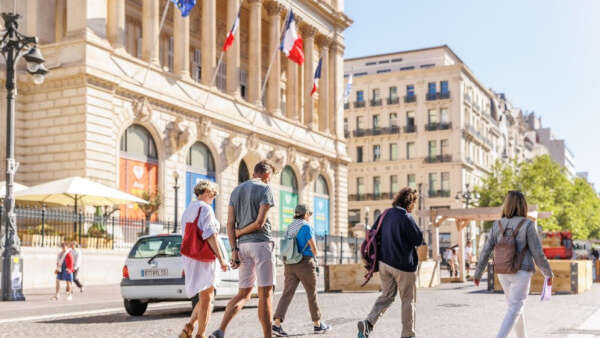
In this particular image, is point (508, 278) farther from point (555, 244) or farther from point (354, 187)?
point (354, 187)

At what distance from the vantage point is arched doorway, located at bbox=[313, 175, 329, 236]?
4962cm

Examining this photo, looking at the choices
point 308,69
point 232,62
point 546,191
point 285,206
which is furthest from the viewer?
point 546,191

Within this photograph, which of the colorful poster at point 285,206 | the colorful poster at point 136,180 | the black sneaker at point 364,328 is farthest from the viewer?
the colorful poster at point 285,206

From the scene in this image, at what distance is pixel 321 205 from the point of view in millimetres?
50656

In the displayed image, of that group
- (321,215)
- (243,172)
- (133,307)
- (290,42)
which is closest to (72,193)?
(133,307)

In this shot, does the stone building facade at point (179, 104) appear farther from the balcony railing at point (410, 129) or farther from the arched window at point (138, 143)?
the balcony railing at point (410, 129)

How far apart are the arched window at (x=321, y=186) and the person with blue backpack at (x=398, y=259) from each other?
41109mm

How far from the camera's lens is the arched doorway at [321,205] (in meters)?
49.6

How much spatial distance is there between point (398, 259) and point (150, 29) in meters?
28.5

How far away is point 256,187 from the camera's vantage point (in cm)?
862

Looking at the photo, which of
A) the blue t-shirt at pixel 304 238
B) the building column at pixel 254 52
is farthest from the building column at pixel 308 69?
the blue t-shirt at pixel 304 238

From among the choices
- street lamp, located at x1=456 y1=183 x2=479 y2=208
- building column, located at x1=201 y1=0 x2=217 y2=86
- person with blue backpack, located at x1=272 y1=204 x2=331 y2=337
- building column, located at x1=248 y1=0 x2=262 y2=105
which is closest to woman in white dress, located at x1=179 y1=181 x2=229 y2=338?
person with blue backpack, located at x1=272 y1=204 x2=331 y2=337

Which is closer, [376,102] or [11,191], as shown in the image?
[11,191]

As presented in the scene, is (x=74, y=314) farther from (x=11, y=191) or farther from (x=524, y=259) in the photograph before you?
(x=524, y=259)
